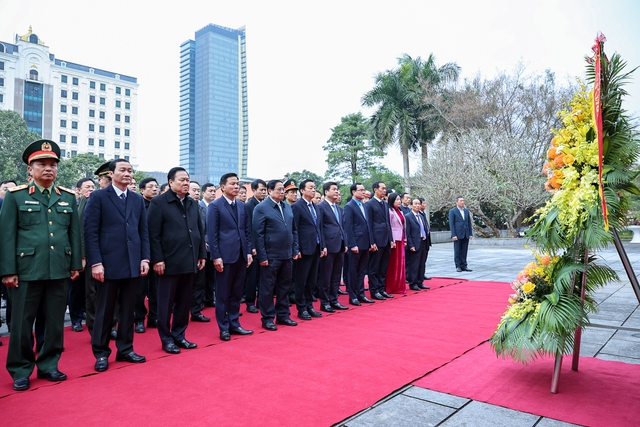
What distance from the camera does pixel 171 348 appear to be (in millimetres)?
3805

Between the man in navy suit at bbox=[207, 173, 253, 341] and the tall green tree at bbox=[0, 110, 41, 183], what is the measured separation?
28486 mm

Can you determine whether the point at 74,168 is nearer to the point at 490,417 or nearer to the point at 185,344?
the point at 185,344

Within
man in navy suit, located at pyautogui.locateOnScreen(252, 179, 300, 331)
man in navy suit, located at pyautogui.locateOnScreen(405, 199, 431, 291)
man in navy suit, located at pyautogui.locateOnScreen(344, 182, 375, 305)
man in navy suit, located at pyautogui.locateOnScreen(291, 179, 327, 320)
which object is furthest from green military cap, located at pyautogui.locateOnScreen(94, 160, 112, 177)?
man in navy suit, located at pyautogui.locateOnScreen(405, 199, 431, 291)

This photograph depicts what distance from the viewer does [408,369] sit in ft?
10.7

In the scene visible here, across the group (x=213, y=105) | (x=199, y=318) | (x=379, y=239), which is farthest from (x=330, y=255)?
(x=213, y=105)

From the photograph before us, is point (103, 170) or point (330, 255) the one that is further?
point (330, 255)

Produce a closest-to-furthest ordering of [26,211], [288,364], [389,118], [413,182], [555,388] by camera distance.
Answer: [555,388] < [26,211] < [288,364] < [413,182] < [389,118]

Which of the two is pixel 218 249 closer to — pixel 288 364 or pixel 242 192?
pixel 288 364

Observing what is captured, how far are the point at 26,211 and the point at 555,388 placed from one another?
3692 millimetres

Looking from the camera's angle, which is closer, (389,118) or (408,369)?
(408,369)

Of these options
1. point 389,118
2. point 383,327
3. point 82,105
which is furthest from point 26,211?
point 82,105

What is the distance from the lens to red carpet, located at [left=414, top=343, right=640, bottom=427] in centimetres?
246

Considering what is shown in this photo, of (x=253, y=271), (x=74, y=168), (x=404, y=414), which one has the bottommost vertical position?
(x=404, y=414)

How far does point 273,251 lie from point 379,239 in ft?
6.80
